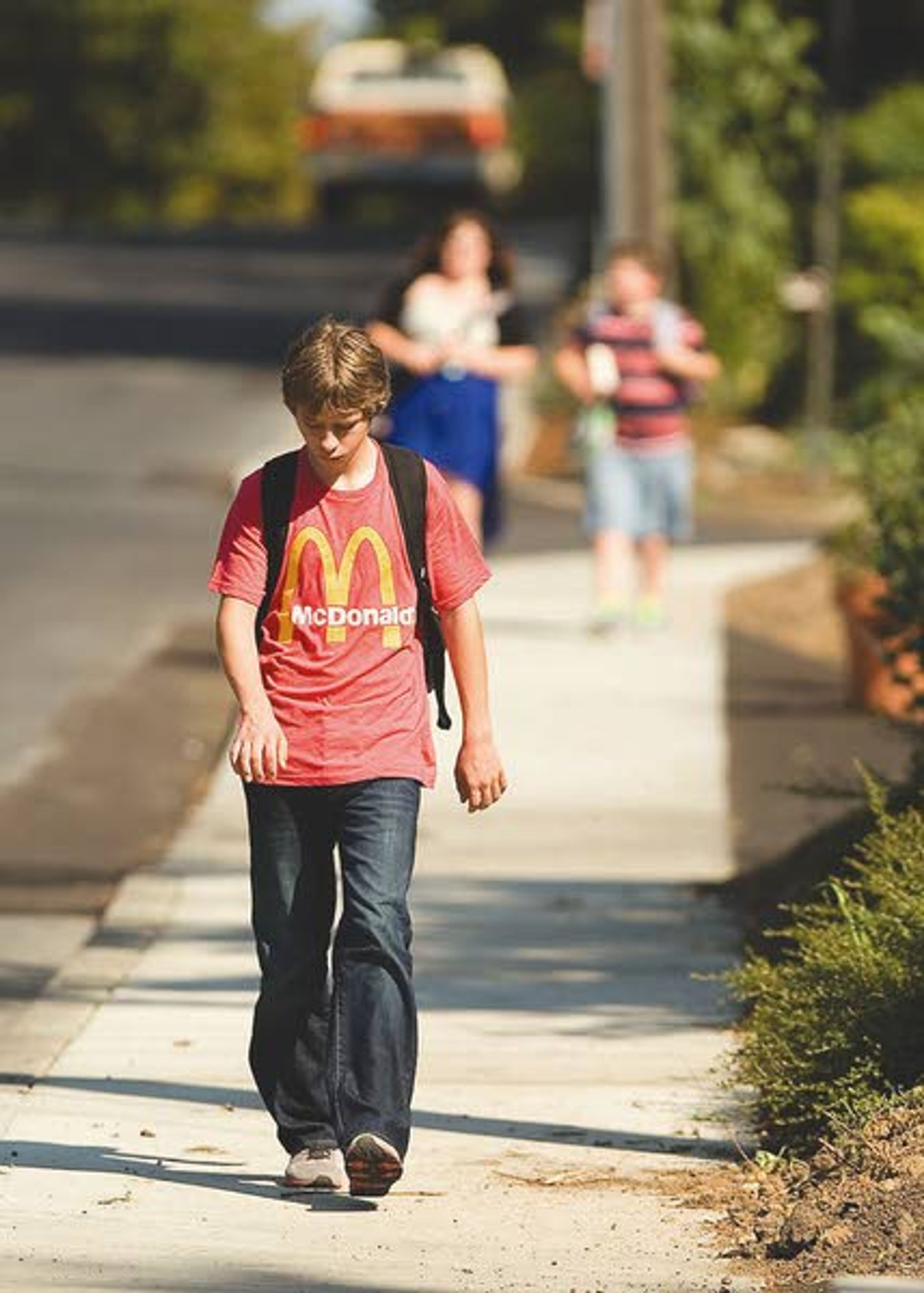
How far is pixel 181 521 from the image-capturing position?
20625mm

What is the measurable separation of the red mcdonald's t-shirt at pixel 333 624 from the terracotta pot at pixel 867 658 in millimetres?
5327

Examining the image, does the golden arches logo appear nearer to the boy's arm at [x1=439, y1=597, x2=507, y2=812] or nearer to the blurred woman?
the boy's arm at [x1=439, y1=597, x2=507, y2=812]

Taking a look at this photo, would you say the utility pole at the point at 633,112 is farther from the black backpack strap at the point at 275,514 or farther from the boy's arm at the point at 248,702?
the boy's arm at the point at 248,702

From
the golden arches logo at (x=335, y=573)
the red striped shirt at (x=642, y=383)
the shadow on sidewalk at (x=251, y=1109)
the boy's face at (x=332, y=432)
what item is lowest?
Answer: the red striped shirt at (x=642, y=383)

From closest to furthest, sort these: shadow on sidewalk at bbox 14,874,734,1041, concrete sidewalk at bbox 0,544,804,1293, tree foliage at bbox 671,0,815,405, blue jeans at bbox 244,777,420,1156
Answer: concrete sidewalk at bbox 0,544,804,1293
blue jeans at bbox 244,777,420,1156
shadow on sidewalk at bbox 14,874,734,1041
tree foliage at bbox 671,0,815,405

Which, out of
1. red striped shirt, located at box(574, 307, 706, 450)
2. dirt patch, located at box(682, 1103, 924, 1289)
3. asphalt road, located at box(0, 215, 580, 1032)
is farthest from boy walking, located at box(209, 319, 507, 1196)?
red striped shirt, located at box(574, 307, 706, 450)

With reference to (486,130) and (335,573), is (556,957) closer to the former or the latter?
(335,573)

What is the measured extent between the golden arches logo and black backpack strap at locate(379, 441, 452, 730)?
2.4 inches

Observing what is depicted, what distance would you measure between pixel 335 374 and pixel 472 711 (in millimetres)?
714

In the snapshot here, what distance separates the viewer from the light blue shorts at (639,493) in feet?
51.8

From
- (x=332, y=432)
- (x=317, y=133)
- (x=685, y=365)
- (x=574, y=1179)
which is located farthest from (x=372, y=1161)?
(x=317, y=133)

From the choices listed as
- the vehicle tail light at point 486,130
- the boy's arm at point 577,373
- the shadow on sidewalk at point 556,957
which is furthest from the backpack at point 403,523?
the vehicle tail light at point 486,130

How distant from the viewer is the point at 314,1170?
6.79m

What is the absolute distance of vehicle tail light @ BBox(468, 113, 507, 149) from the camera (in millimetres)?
46469
